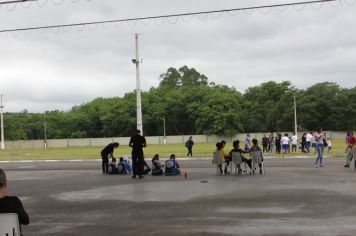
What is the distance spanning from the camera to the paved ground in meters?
9.77

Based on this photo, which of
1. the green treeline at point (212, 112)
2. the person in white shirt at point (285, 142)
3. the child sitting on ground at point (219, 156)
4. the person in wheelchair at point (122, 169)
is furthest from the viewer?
the green treeline at point (212, 112)

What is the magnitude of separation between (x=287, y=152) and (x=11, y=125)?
105 meters

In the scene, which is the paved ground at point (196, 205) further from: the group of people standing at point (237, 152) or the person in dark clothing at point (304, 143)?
the person in dark clothing at point (304, 143)

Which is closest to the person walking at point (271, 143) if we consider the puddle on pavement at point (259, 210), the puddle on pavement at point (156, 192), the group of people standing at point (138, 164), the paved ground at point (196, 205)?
the group of people standing at point (138, 164)

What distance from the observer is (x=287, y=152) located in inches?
1582

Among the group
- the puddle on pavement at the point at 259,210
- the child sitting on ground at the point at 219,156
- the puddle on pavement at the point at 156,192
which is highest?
the child sitting on ground at the point at 219,156

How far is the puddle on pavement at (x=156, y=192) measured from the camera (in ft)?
47.7

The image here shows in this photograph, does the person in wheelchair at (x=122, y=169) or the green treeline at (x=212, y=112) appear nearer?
the person in wheelchair at (x=122, y=169)

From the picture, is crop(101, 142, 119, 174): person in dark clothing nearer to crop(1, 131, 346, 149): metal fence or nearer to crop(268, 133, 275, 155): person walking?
crop(268, 133, 275, 155): person walking

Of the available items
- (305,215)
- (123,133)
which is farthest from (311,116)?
(305,215)

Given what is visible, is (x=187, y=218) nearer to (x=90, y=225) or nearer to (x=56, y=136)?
(x=90, y=225)

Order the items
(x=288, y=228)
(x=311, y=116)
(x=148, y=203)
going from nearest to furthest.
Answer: (x=288, y=228) → (x=148, y=203) → (x=311, y=116)

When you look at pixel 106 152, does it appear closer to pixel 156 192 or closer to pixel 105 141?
pixel 156 192

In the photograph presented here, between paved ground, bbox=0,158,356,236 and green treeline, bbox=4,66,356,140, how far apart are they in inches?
3479
